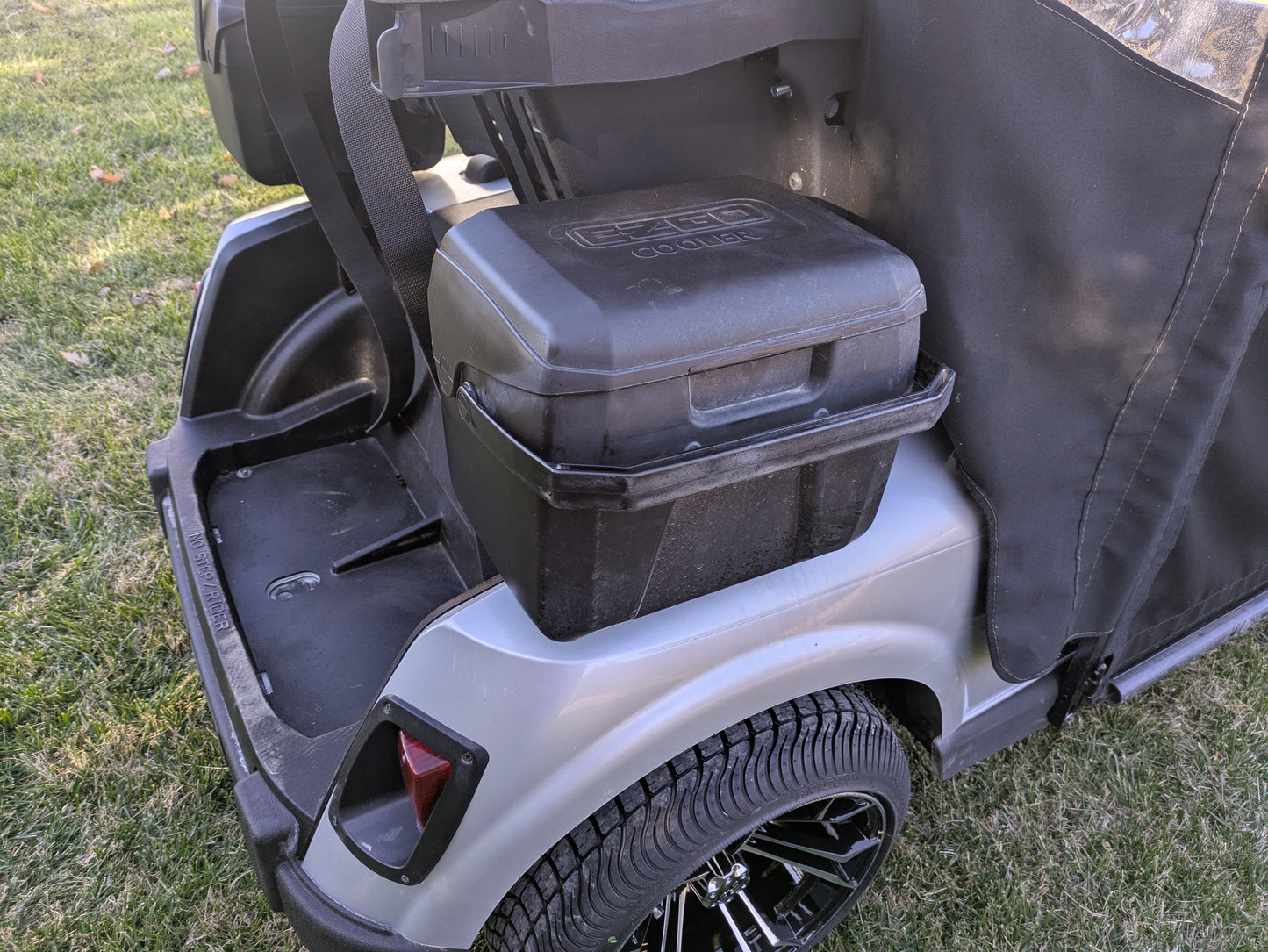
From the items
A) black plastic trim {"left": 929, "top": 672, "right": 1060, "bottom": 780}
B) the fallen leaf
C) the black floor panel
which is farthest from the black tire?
the fallen leaf

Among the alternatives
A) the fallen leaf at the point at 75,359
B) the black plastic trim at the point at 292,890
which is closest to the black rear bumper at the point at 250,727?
the black plastic trim at the point at 292,890

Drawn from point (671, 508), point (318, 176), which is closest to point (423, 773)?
point (671, 508)

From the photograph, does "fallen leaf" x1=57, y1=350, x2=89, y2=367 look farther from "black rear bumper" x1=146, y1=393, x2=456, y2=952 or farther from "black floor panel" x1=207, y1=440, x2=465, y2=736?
"black floor panel" x1=207, y1=440, x2=465, y2=736

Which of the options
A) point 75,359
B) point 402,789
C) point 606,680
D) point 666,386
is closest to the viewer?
point 666,386

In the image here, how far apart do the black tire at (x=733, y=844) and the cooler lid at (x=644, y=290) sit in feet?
1.97

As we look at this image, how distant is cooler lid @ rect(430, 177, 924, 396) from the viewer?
1004 mm

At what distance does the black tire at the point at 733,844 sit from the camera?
130 centimetres

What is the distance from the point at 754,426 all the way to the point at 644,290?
21 centimetres

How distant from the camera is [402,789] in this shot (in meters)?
1.33

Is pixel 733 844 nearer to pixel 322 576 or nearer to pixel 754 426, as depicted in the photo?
pixel 754 426

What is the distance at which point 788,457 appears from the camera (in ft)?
3.64

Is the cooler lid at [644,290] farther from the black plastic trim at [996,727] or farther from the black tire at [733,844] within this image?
the black plastic trim at [996,727]

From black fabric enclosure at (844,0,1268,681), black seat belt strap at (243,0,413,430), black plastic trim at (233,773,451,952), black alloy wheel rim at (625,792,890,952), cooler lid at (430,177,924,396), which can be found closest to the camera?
cooler lid at (430,177,924,396)

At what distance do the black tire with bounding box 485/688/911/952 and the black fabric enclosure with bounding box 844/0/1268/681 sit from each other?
0.30m
